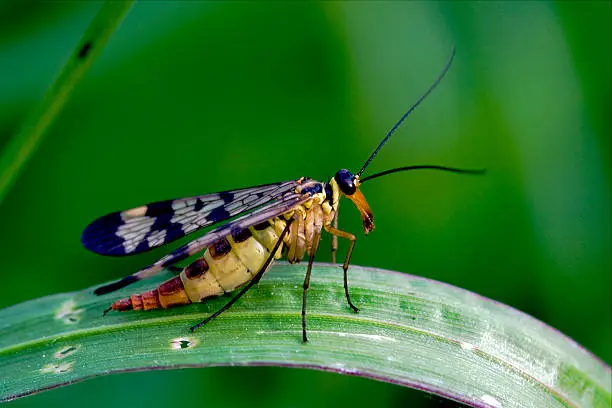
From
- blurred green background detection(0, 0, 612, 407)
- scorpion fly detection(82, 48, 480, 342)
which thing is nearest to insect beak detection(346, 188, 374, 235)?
scorpion fly detection(82, 48, 480, 342)

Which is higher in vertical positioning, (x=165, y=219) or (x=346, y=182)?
(x=346, y=182)

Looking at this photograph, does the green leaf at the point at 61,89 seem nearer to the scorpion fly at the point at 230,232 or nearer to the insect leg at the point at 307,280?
the scorpion fly at the point at 230,232

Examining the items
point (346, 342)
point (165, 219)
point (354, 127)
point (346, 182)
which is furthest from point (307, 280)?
point (354, 127)

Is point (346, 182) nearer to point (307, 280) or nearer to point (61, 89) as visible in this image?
point (307, 280)

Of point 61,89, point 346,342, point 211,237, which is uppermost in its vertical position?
point 61,89

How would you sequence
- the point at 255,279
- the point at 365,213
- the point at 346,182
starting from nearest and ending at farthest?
1. the point at 255,279
2. the point at 346,182
3. the point at 365,213

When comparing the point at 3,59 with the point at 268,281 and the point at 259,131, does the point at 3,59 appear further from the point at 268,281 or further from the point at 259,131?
the point at 268,281

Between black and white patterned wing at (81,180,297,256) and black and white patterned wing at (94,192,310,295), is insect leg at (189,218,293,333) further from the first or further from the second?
black and white patterned wing at (81,180,297,256)
